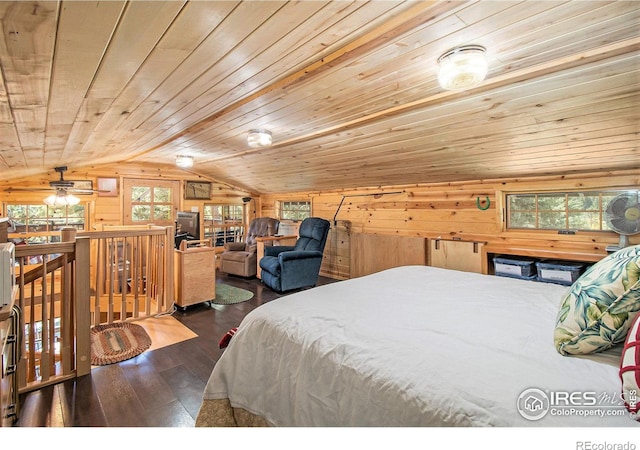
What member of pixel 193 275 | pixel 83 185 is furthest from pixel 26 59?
pixel 83 185

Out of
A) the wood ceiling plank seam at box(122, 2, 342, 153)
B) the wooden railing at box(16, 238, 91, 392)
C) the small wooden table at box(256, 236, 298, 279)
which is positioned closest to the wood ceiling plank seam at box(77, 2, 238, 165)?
the wood ceiling plank seam at box(122, 2, 342, 153)

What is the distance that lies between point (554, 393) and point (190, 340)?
2.80 m

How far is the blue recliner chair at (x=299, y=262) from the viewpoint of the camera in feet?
14.1

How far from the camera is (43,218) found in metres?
4.74

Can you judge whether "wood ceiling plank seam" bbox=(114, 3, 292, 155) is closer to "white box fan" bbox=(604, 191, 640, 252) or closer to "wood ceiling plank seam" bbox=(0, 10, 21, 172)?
"wood ceiling plank seam" bbox=(0, 10, 21, 172)

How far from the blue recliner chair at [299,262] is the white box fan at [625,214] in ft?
10.5

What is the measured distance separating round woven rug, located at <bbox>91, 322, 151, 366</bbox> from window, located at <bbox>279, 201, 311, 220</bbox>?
3.66 metres

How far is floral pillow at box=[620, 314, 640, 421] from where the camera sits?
0.76 meters

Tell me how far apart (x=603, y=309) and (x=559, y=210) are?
119 inches

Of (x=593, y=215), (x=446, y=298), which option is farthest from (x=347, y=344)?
(x=593, y=215)

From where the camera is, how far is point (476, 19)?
127cm

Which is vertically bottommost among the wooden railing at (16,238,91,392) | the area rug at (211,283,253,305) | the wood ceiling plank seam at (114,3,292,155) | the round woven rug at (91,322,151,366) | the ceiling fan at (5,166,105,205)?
the round woven rug at (91,322,151,366)

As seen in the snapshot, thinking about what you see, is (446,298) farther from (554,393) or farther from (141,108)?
(141,108)

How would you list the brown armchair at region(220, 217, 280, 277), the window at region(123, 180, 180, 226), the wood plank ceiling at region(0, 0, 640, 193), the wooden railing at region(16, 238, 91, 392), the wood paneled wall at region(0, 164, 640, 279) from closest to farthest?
the wood plank ceiling at region(0, 0, 640, 193), the wooden railing at region(16, 238, 91, 392), the wood paneled wall at region(0, 164, 640, 279), the brown armchair at region(220, 217, 280, 277), the window at region(123, 180, 180, 226)
